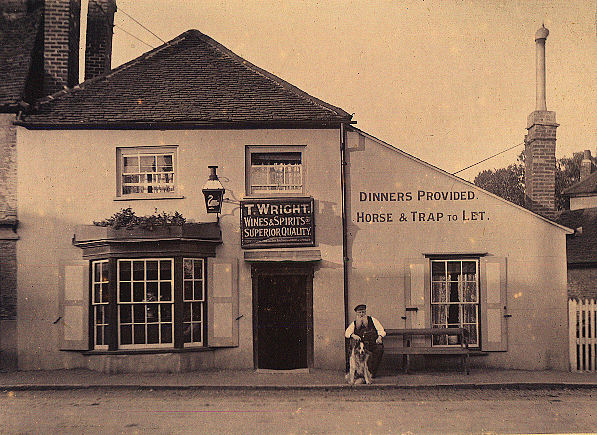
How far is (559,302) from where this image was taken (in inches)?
577

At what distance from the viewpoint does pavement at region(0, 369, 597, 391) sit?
12.7 m

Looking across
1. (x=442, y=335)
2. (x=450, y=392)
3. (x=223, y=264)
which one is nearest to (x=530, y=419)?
(x=450, y=392)

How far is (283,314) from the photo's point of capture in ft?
48.7

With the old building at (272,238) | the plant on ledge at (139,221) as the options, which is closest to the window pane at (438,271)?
the old building at (272,238)

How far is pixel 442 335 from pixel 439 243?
6.47 feet

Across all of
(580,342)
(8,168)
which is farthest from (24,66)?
(580,342)

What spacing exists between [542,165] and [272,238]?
7.09 meters

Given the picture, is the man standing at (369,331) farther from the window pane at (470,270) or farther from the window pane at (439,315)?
the window pane at (470,270)

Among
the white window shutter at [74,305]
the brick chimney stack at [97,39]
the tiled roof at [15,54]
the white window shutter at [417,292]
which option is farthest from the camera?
the brick chimney stack at [97,39]

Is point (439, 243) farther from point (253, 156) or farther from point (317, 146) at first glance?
point (253, 156)

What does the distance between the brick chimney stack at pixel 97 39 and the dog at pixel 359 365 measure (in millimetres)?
9628

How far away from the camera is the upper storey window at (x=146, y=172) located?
14.9m

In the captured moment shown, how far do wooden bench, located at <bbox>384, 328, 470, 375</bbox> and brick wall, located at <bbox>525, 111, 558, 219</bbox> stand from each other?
13.8 feet

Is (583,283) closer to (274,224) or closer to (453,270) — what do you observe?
(453,270)
